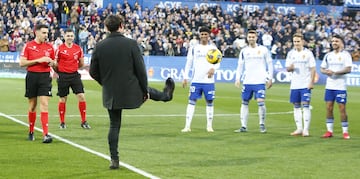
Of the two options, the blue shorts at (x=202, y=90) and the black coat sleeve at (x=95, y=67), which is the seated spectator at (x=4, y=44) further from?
the black coat sleeve at (x=95, y=67)

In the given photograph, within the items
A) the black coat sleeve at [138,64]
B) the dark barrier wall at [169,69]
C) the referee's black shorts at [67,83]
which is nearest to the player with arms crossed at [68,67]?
the referee's black shorts at [67,83]

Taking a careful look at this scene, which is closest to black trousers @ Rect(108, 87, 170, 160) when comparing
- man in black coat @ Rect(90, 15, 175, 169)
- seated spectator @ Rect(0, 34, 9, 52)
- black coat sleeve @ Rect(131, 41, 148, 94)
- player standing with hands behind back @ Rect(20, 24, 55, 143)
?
man in black coat @ Rect(90, 15, 175, 169)

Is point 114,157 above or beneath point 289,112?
above

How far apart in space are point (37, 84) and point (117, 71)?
3.86 meters

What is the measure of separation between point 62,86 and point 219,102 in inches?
429

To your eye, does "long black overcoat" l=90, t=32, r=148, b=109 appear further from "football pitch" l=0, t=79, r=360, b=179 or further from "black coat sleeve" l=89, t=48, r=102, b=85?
"football pitch" l=0, t=79, r=360, b=179

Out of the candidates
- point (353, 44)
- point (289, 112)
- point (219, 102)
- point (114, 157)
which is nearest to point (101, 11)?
point (353, 44)

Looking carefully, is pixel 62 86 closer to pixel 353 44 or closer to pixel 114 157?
pixel 114 157

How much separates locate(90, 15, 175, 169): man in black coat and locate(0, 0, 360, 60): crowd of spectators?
2983 centimetres

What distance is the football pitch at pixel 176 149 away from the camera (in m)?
10.6

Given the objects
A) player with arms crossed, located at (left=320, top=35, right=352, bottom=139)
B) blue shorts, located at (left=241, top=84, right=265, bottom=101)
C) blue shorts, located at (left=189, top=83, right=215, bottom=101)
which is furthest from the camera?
blue shorts, located at (left=241, top=84, right=265, bottom=101)

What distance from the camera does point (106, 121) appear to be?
18.5 m

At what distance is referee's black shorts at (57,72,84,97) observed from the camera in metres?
17.0

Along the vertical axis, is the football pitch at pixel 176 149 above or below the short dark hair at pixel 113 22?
below
